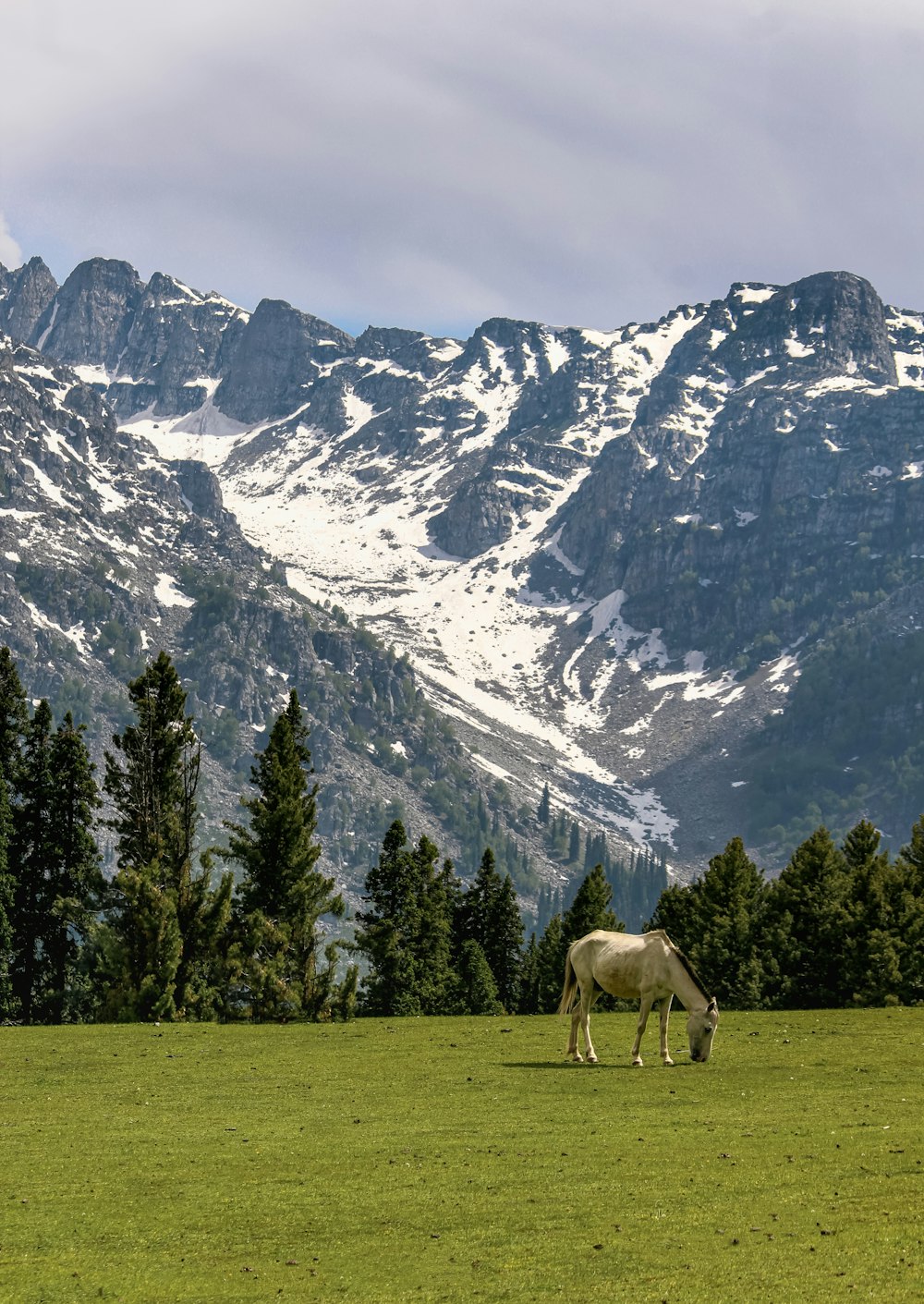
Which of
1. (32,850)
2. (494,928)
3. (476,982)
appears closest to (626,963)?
(32,850)

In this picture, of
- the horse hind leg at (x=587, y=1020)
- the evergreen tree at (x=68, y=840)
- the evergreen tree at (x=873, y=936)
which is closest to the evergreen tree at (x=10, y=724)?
the evergreen tree at (x=68, y=840)

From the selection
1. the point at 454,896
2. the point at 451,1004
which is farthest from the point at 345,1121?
the point at 454,896

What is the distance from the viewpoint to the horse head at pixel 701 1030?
45.3m

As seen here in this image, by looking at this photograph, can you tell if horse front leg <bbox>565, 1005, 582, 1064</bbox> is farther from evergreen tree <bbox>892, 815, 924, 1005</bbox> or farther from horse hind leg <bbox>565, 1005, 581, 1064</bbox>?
evergreen tree <bbox>892, 815, 924, 1005</bbox>

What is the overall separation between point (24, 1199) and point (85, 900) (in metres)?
65.1

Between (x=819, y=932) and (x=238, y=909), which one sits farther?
(x=819, y=932)

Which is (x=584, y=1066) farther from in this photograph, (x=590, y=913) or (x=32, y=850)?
(x=590, y=913)

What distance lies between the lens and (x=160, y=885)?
78312 mm

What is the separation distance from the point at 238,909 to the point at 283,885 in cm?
328

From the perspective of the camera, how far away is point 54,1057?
51.8 meters

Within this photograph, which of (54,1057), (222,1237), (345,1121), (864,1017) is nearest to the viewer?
(222,1237)

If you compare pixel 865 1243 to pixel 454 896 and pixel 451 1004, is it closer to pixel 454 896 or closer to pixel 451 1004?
pixel 451 1004

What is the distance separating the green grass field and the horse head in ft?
3.11

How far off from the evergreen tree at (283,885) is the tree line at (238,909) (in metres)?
0.12
